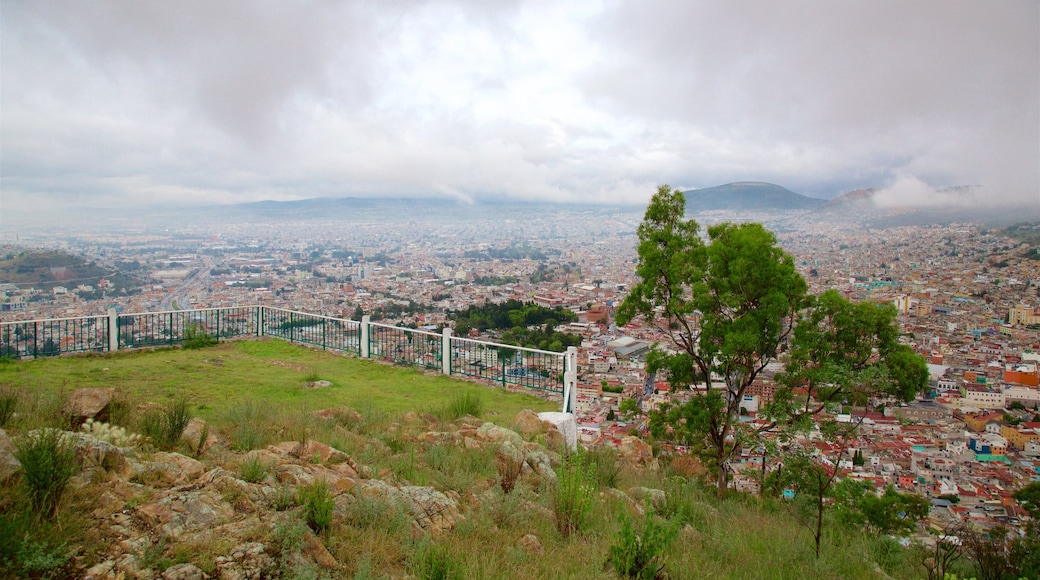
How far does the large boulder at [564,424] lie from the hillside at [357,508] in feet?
0.86

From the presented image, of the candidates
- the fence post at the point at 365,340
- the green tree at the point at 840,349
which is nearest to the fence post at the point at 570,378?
the green tree at the point at 840,349

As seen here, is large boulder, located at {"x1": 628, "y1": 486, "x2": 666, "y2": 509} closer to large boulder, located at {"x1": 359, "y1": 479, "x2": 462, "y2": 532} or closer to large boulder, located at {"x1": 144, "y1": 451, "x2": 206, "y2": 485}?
large boulder, located at {"x1": 359, "y1": 479, "x2": 462, "y2": 532}

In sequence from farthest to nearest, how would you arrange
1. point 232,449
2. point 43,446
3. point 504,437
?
point 504,437, point 232,449, point 43,446

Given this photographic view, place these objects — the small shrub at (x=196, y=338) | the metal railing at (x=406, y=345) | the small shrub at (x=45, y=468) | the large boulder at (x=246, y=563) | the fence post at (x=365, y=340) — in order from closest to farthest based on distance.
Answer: the large boulder at (x=246, y=563)
the small shrub at (x=45, y=468)
the metal railing at (x=406, y=345)
the fence post at (x=365, y=340)
the small shrub at (x=196, y=338)

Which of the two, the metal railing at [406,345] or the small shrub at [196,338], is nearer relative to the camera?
the metal railing at [406,345]

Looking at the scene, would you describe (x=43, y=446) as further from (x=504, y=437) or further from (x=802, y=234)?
(x=802, y=234)

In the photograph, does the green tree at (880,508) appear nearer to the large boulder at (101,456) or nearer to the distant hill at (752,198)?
the large boulder at (101,456)

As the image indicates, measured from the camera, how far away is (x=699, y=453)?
368 inches

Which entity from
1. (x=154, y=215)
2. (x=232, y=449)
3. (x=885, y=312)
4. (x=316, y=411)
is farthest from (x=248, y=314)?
(x=154, y=215)

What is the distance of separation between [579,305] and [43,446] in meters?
19.3

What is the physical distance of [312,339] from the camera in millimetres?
12719

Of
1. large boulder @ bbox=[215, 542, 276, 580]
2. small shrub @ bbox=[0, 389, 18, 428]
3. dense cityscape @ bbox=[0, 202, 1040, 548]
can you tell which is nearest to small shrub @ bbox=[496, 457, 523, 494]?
large boulder @ bbox=[215, 542, 276, 580]

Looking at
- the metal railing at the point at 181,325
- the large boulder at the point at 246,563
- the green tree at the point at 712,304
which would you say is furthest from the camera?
the metal railing at the point at 181,325

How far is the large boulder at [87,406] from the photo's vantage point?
14.9ft
